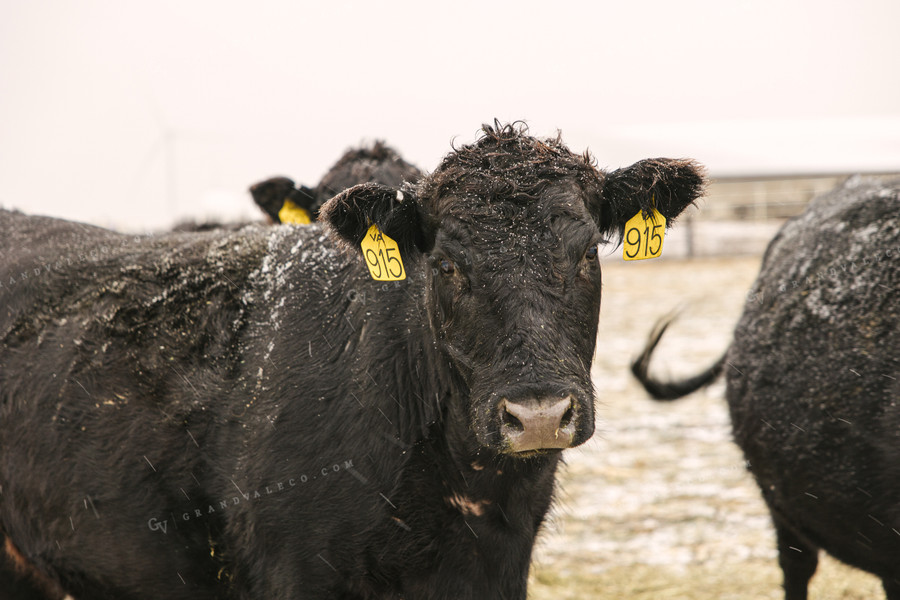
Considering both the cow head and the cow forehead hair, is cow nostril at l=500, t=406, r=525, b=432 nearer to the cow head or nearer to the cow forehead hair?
the cow head

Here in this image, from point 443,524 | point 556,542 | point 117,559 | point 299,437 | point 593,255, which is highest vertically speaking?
point 593,255

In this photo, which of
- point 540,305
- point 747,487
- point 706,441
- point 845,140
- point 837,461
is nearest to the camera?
point 540,305

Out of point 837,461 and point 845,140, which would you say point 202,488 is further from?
point 845,140

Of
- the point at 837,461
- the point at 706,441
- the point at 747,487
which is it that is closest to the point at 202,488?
the point at 837,461

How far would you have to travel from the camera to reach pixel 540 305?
2562 mm

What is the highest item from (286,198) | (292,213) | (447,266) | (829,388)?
(286,198)

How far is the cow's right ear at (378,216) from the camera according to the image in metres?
2.91

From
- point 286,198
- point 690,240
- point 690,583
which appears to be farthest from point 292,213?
point 690,240

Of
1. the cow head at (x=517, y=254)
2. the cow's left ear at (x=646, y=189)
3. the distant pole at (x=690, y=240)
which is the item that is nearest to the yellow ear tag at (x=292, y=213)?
the cow head at (x=517, y=254)

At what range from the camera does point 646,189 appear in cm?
305

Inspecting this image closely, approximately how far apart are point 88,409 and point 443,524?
1.57 meters

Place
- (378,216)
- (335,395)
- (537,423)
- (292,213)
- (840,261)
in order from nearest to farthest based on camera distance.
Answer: (537,423) → (378,216) → (335,395) → (840,261) → (292,213)

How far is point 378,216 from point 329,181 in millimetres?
3567

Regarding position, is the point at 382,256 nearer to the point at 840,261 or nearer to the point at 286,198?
the point at 840,261
